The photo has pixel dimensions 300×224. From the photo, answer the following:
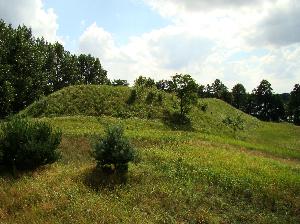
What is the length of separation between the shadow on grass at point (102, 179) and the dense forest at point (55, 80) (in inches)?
1228

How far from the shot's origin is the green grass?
65.3ft

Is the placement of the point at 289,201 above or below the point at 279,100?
below

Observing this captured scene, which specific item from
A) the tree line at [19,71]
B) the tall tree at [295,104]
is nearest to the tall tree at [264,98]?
the tall tree at [295,104]

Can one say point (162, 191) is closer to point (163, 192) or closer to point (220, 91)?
point (163, 192)

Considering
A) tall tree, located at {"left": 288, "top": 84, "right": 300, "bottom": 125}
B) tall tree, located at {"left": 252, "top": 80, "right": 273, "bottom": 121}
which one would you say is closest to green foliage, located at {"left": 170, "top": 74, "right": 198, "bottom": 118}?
tall tree, located at {"left": 288, "top": 84, "right": 300, "bottom": 125}

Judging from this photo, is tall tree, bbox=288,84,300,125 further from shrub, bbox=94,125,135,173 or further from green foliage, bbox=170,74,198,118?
shrub, bbox=94,125,135,173

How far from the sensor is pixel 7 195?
21.6 meters

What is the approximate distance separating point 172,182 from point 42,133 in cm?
876

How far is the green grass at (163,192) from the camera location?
19.9 m

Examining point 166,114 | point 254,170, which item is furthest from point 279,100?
point 254,170

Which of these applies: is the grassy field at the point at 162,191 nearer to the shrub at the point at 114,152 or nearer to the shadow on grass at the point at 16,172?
the shadow on grass at the point at 16,172

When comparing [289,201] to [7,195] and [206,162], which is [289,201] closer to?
[206,162]

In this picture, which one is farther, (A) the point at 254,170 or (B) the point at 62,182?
(A) the point at 254,170

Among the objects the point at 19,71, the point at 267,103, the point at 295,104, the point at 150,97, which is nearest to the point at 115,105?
the point at 150,97
